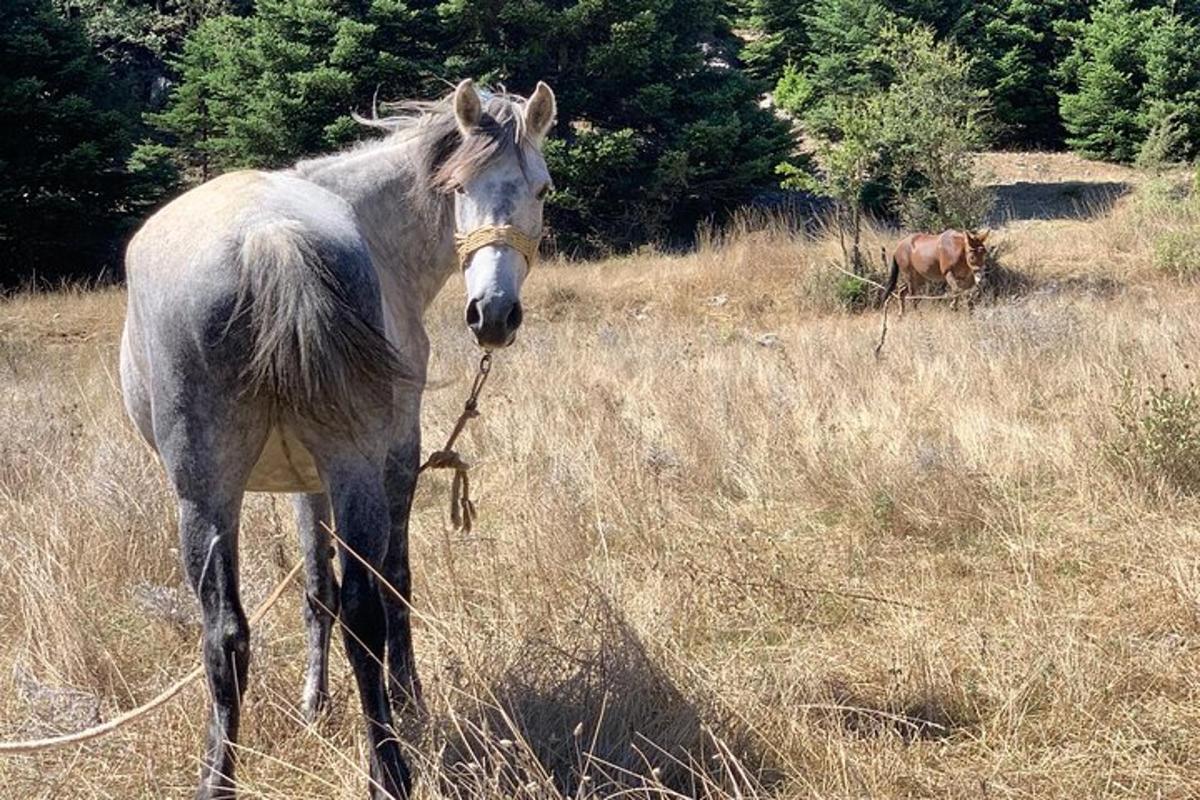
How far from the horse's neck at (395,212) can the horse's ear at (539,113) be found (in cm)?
33

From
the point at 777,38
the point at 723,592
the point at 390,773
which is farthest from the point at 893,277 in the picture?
the point at 777,38

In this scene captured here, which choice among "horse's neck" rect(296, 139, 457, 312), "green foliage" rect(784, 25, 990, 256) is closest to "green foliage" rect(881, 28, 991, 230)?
"green foliage" rect(784, 25, 990, 256)

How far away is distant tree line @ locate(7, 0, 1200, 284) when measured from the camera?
1664cm

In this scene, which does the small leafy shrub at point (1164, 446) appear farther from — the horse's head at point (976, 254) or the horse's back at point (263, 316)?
the horse's head at point (976, 254)

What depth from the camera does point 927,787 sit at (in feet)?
7.79

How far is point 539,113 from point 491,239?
0.50m

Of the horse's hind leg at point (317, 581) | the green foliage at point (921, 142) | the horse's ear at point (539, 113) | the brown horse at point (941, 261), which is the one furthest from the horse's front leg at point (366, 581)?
the green foliage at point (921, 142)

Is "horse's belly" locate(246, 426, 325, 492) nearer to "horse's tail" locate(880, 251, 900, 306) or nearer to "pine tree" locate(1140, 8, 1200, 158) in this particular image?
"horse's tail" locate(880, 251, 900, 306)

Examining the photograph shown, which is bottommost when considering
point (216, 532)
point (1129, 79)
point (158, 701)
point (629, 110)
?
point (158, 701)

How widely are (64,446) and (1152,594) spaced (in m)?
4.98

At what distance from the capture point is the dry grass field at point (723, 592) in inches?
96.0

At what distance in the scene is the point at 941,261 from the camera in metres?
13.1

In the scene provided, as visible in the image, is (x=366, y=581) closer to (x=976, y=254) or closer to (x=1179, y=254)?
(x=976, y=254)

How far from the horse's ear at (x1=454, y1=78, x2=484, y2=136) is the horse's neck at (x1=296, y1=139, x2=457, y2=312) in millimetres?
210
